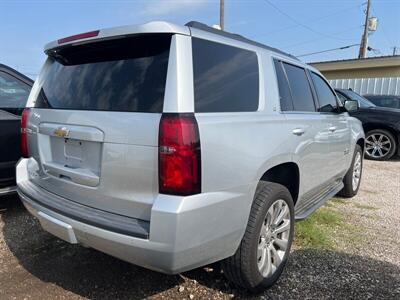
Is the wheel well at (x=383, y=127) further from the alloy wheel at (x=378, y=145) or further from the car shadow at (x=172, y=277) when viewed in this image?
the car shadow at (x=172, y=277)

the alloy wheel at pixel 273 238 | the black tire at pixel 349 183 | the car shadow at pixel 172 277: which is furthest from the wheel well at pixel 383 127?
the alloy wheel at pixel 273 238

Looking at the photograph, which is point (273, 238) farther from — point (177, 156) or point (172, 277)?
point (177, 156)

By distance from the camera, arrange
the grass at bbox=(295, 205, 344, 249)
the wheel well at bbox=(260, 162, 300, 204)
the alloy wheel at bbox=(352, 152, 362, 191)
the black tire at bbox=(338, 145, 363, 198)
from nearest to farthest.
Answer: the wheel well at bbox=(260, 162, 300, 204)
the grass at bbox=(295, 205, 344, 249)
the black tire at bbox=(338, 145, 363, 198)
the alloy wheel at bbox=(352, 152, 362, 191)

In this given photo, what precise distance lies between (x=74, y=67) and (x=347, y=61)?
17.7 metres

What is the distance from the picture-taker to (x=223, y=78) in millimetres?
2422

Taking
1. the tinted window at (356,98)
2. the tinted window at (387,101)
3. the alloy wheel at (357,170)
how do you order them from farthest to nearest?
the tinted window at (387,101) < the tinted window at (356,98) < the alloy wheel at (357,170)

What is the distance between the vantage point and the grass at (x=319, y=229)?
3.69 meters

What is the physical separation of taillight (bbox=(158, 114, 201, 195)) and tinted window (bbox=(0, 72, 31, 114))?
10.1 ft

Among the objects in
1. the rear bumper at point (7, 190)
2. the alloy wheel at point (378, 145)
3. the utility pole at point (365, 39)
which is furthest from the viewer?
the utility pole at point (365, 39)

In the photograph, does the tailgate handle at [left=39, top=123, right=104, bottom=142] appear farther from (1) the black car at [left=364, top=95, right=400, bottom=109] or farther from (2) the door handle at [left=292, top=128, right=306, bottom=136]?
(1) the black car at [left=364, top=95, right=400, bottom=109]

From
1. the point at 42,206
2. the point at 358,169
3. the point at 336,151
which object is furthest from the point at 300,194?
the point at 358,169

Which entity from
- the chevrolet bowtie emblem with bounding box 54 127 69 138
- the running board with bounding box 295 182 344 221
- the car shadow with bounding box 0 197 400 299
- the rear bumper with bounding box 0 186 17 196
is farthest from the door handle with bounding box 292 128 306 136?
the rear bumper with bounding box 0 186 17 196

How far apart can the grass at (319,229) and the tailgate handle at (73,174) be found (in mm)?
2278

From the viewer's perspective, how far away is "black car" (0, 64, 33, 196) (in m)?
4.14
